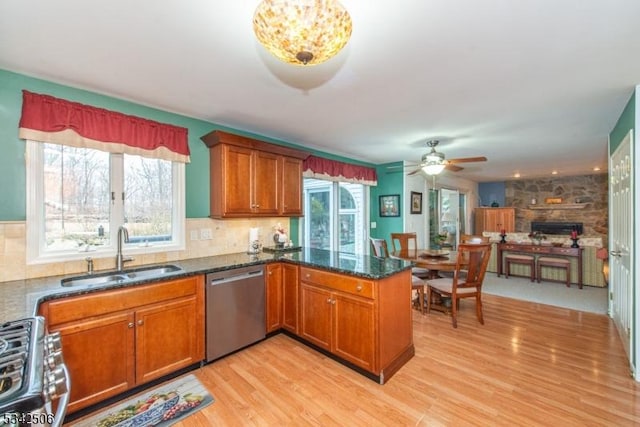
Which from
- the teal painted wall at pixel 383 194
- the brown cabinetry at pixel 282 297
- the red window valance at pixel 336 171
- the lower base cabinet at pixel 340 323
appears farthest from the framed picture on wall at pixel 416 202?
the lower base cabinet at pixel 340 323

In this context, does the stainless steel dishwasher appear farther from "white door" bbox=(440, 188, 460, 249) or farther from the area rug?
"white door" bbox=(440, 188, 460, 249)

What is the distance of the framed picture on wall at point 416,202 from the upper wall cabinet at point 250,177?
2.90 metres

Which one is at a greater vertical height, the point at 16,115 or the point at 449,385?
the point at 16,115

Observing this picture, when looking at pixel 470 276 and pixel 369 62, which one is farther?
pixel 470 276

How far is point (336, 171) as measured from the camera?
469 cm

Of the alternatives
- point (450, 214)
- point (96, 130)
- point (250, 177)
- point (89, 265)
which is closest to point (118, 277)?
point (89, 265)

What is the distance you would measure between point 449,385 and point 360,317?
840mm

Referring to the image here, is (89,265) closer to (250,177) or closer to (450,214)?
(250,177)

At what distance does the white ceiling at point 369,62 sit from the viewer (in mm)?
1469

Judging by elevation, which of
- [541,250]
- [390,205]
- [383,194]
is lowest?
[541,250]

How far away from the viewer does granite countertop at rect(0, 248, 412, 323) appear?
1.56m

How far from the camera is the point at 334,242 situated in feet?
16.1

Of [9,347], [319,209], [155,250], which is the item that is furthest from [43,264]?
[319,209]

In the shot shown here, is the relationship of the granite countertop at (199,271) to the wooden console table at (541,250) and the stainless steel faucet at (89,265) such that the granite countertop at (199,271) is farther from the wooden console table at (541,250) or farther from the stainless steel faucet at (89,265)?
the wooden console table at (541,250)
